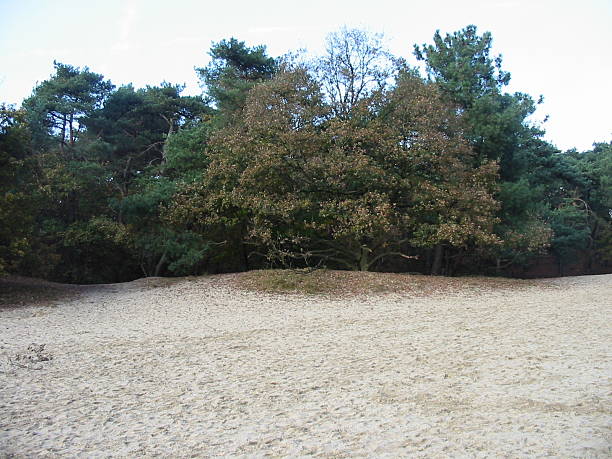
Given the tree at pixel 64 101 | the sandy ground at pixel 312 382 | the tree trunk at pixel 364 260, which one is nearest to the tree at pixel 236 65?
the tree at pixel 64 101

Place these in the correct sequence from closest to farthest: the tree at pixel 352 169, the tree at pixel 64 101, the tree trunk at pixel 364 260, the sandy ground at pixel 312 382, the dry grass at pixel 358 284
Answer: the sandy ground at pixel 312 382, the dry grass at pixel 358 284, the tree at pixel 352 169, the tree trunk at pixel 364 260, the tree at pixel 64 101

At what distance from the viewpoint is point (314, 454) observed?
10.6 ft

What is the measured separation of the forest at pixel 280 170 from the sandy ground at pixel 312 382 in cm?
344

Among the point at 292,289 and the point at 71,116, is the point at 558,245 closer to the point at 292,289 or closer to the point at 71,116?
the point at 292,289

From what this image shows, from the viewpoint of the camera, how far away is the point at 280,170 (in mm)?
12352

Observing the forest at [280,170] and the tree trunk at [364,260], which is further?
the tree trunk at [364,260]

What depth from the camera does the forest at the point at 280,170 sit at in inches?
471

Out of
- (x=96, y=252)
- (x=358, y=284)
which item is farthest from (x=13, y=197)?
(x=358, y=284)

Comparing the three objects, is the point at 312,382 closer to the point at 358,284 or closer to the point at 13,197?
the point at 358,284

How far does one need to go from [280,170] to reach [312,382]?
8.00 metres

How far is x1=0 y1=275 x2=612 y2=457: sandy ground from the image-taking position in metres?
3.44

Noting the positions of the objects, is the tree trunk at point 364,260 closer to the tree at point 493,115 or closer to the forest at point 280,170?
the forest at point 280,170

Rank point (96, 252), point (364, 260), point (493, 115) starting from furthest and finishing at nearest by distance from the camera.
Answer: point (96, 252) < point (493, 115) < point (364, 260)

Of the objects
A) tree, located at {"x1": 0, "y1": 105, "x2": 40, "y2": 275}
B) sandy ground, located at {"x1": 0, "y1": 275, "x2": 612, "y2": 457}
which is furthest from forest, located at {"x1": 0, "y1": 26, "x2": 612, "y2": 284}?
sandy ground, located at {"x1": 0, "y1": 275, "x2": 612, "y2": 457}
